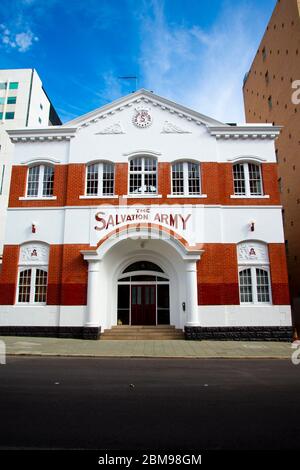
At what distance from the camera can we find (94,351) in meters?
11.7

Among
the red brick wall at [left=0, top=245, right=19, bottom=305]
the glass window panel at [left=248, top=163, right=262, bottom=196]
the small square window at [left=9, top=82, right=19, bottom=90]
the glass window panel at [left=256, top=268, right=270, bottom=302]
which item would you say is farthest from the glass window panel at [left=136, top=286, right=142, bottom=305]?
the small square window at [left=9, top=82, right=19, bottom=90]

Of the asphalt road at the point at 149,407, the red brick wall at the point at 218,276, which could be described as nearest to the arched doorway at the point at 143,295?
the red brick wall at the point at 218,276

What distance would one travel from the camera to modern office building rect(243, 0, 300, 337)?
2228cm

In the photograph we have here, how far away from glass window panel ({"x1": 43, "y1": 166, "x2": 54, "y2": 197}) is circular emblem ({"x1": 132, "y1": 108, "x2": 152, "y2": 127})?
520 cm

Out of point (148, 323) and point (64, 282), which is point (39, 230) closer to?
point (64, 282)

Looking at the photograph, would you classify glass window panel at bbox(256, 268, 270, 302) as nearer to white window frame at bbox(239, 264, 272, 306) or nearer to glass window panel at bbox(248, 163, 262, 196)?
white window frame at bbox(239, 264, 272, 306)

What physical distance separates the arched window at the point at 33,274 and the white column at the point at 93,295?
243 cm

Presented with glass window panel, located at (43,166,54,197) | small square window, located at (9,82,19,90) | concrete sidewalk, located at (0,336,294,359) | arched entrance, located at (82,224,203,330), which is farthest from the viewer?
small square window, located at (9,82,19,90)

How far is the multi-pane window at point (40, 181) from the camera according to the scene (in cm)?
1664

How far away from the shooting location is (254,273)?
15.4 meters

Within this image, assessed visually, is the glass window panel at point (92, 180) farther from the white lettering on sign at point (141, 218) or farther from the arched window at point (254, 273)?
the arched window at point (254, 273)

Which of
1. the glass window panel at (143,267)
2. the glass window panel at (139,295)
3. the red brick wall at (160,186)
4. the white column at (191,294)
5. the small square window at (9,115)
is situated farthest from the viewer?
the small square window at (9,115)

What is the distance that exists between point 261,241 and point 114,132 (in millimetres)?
9443

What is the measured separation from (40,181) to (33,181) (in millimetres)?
417
